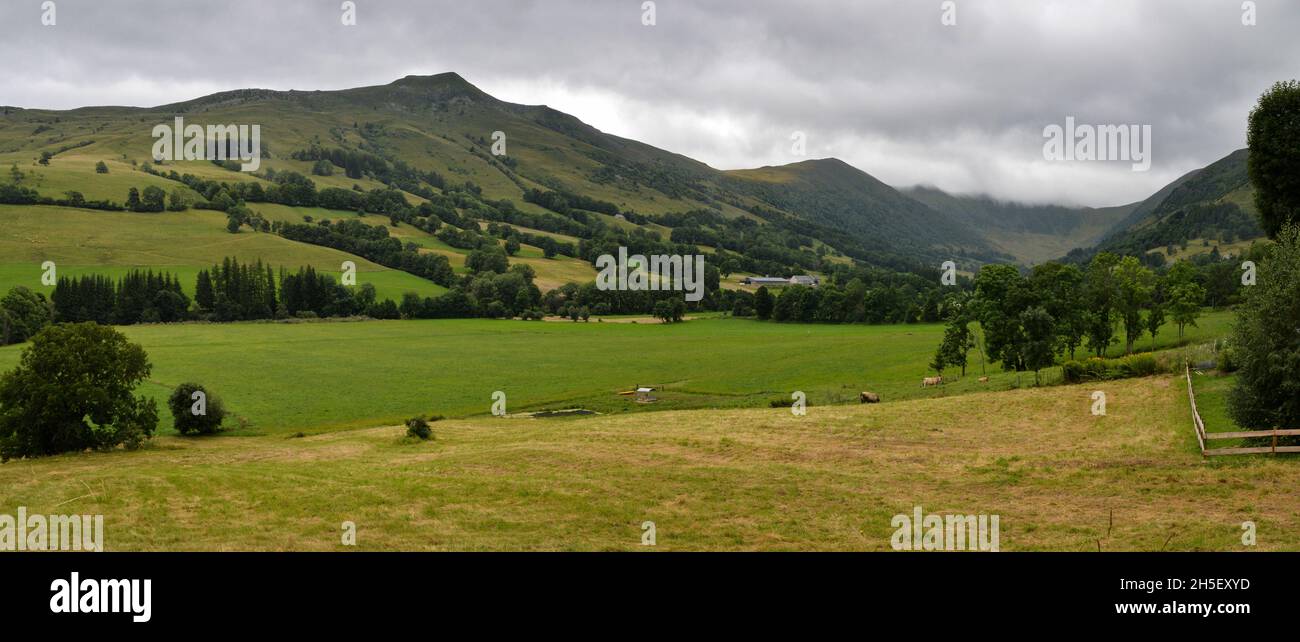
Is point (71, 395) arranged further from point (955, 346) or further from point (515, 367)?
point (955, 346)

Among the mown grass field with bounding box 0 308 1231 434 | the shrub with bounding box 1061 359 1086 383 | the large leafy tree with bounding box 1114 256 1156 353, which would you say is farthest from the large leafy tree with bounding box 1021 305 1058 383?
the large leafy tree with bounding box 1114 256 1156 353

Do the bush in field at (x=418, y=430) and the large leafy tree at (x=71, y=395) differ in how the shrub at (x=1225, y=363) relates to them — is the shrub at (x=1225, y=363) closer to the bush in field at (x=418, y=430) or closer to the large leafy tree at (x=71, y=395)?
the bush in field at (x=418, y=430)

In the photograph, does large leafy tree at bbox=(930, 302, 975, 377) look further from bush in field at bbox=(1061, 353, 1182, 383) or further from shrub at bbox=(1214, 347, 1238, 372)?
shrub at bbox=(1214, 347, 1238, 372)

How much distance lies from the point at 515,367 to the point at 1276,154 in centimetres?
8147

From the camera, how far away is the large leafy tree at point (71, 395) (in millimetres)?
46531

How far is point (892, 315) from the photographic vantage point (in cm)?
15238

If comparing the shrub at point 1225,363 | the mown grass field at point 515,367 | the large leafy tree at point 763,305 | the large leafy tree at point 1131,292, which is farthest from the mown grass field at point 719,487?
the large leafy tree at point 763,305

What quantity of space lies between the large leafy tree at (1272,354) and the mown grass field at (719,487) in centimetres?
305

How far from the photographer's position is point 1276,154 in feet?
190

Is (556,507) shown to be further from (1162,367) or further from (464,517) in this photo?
(1162,367)

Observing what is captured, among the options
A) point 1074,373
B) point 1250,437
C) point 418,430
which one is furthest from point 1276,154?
point 418,430

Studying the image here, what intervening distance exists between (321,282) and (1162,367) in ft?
506

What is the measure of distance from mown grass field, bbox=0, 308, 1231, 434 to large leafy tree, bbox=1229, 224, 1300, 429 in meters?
26.3
